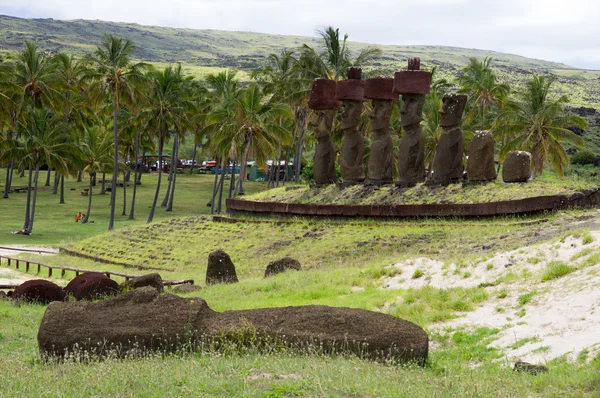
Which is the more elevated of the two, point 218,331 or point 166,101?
point 166,101

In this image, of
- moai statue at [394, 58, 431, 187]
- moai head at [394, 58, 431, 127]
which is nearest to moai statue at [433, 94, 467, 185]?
moai statue at [394, 58, 431, 187]

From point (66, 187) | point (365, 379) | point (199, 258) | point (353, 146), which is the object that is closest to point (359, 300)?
point (365, 379)

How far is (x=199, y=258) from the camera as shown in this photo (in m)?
25.6

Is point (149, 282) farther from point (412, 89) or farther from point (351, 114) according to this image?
point (351, 114)

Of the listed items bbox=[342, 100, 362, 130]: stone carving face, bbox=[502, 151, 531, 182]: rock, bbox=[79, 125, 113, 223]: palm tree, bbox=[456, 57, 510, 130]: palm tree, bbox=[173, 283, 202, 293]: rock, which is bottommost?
bbox=[79, 125, 113, 223]: palm tree

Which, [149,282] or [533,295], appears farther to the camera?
[149,282]

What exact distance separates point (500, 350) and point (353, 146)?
19.2m

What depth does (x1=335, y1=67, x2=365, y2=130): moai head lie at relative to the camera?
1141 inches

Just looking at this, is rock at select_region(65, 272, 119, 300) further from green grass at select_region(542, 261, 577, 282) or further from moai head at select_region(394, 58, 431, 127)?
moai head at select_region(394, 58, 431, 127)

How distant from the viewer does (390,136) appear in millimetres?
28391

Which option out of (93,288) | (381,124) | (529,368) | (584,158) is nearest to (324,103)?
(381,124)

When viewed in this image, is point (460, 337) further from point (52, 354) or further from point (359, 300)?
point (52, 354)

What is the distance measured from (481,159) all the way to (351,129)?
588cm

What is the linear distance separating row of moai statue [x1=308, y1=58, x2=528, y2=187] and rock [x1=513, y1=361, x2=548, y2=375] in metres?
16.0
